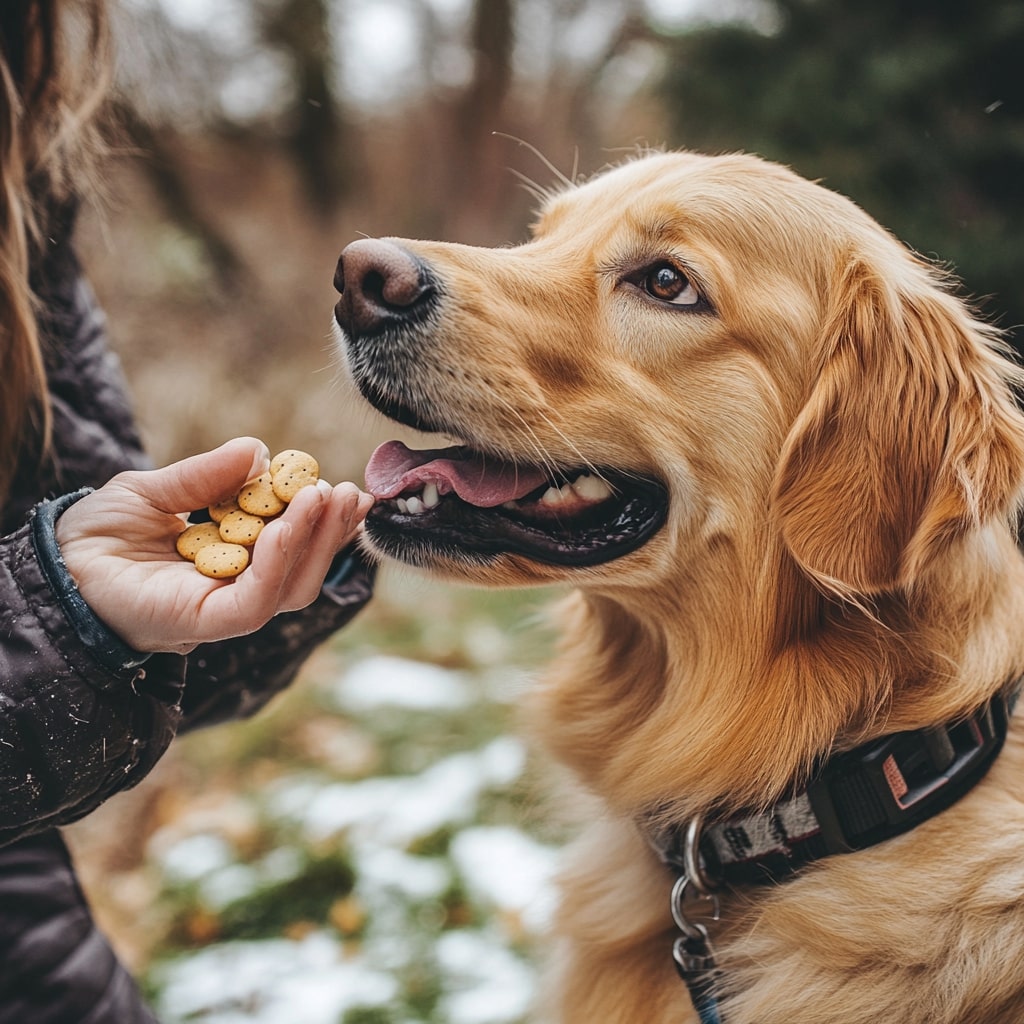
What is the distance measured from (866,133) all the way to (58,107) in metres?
4.12

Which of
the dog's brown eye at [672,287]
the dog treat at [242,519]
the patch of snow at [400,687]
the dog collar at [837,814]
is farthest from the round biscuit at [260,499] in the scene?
the patch of snow at [400,687]

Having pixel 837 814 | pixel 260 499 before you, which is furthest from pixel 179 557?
pixel 837 814

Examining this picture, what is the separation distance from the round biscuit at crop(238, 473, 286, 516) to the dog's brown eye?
885 millimetres

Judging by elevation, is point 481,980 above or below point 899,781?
below

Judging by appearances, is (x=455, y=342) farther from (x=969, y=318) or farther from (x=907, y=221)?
(x=907, y=221)

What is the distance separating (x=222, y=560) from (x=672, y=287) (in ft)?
3.47

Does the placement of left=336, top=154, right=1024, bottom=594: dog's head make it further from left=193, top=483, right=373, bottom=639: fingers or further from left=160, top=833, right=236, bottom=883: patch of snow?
left=160, top=833, right=236, bottom=883: patch of snow

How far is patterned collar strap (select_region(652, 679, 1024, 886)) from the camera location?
170 cm

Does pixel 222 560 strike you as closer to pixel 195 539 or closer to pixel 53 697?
pixel 195 539

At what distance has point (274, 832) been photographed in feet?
11.8

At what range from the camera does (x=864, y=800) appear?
171 centimetres


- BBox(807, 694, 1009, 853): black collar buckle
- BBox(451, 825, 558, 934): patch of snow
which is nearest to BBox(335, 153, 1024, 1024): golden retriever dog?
BBox(807, 694, 1009, 853): black collar buckle

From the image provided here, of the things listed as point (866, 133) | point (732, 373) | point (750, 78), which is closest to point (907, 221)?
point (866, 133)

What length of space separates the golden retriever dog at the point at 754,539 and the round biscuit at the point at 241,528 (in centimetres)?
36
